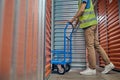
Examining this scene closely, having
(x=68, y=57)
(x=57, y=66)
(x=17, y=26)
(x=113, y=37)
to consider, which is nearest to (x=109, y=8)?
(x=113, y=37)

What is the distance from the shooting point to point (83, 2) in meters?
3.51

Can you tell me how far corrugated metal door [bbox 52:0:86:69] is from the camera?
13.8 feet

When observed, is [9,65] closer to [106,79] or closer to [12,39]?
[12,39]

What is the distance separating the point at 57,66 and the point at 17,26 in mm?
2629

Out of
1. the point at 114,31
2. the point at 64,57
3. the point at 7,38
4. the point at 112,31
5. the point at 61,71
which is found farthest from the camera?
A: the point at 112,31

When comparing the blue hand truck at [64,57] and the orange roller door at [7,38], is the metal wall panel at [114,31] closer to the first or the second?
the blue hand truck at [64,57]

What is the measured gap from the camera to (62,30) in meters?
4.34

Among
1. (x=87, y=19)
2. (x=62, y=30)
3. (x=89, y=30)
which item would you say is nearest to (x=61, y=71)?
(x=89, y=30)

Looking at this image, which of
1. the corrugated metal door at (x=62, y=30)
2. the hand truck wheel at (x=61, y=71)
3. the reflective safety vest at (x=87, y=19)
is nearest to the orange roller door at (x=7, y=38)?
the hand truck wheel at (x=61, y=71)

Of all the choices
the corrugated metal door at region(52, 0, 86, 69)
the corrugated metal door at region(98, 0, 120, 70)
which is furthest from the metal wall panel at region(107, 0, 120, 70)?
the corrugated metal door at region(52, 0, 86, 69)

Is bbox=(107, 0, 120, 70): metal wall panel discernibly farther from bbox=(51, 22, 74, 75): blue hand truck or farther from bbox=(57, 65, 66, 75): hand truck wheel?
bbox=(57, 65, 66, 75): hand truck wheel

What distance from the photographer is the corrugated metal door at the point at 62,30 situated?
4.20 metres

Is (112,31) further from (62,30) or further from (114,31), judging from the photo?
(62,30)

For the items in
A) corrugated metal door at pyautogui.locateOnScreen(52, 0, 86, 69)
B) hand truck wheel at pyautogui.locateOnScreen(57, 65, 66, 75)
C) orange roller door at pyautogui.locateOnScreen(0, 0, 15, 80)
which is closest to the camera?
orange roller door at pyautogui.locateOnScreen(0, 0, 15, 80)
